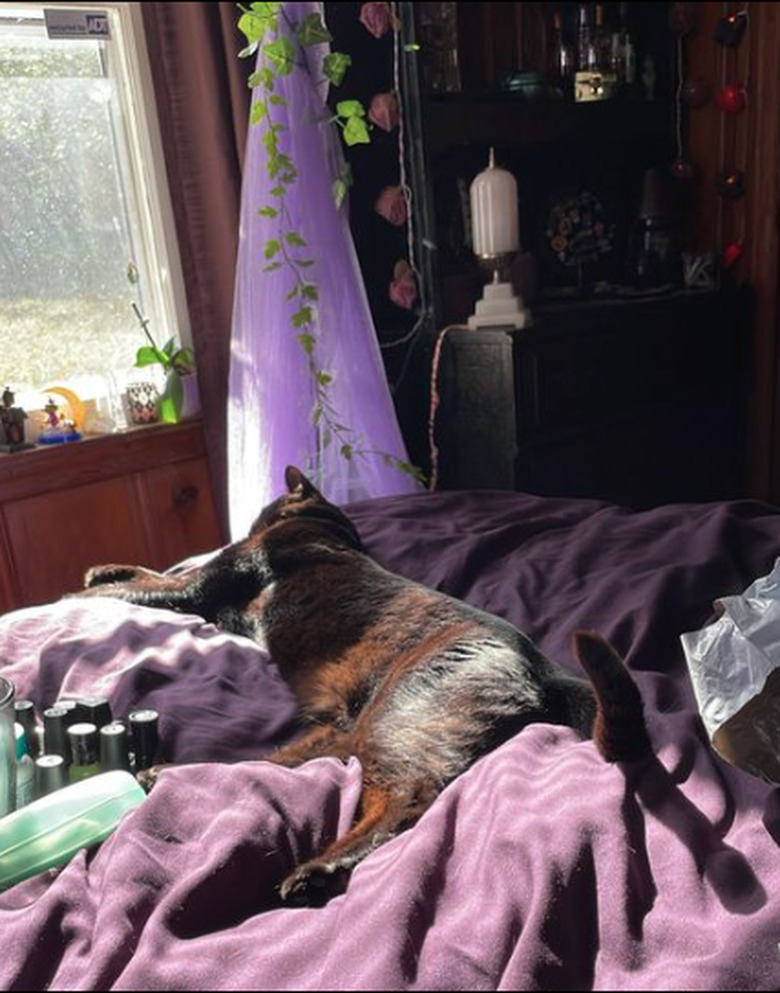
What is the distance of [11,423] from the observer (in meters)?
2.35

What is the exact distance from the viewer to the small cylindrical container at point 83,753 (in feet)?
3.60

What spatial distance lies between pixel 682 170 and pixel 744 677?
8.07ft

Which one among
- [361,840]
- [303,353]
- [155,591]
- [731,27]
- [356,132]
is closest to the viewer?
[361,840]

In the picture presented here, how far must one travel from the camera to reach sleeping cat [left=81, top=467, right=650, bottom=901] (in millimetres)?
940

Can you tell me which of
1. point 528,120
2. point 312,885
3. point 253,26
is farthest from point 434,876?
point 528,120

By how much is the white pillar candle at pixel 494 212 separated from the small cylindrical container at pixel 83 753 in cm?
180

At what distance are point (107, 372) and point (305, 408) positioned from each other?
561 millimetres

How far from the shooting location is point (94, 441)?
2.44 m

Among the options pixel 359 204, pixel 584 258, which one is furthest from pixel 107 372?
pixel 584 258

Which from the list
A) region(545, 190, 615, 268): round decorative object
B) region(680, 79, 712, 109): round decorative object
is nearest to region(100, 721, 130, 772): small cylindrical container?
region(545, 190, 615, 268): round decorative object

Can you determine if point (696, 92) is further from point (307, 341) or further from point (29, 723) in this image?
point (29, 723)

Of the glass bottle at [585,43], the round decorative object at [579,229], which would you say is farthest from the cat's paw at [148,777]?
the glass bottle at [585,43]

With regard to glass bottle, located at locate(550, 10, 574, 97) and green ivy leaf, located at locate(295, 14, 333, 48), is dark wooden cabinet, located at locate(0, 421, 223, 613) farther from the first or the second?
glass bottle, located at locate(550, 10, 574, 97)

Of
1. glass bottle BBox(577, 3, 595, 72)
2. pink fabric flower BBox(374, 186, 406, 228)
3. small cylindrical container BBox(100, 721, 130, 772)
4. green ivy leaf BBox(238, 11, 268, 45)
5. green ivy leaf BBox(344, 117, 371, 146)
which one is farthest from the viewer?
glass bottle BBox(577, 3, 595, 72)
